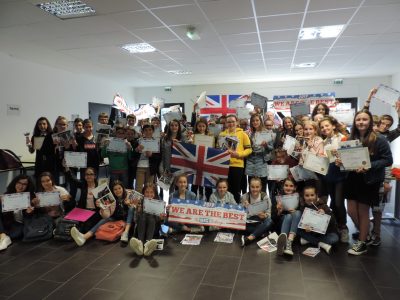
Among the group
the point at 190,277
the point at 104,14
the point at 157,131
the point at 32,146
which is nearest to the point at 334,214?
the point at 190,277

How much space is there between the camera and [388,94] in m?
3.34

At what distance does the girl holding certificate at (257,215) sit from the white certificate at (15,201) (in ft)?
8.43

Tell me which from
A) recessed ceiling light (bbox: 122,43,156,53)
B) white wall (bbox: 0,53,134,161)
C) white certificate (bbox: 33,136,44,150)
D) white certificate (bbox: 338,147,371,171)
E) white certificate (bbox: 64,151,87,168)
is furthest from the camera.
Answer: white wall (bbox: 0,53,134,161)

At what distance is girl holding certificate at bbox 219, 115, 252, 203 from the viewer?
3670 mm

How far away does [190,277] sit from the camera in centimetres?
260

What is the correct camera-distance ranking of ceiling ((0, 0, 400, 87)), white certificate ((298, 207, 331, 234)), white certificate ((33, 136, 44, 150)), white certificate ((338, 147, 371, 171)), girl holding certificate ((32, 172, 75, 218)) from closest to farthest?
1. white certificate ((338, 147, 371, 171))
2. white certificate ((298, 207, 331, 234))
3. ceiling ((0, 0, 400, 87))
4. girl holding certificate ((32, 172, 75, 218))
5. white certificate ((33, 136, 44, 150))

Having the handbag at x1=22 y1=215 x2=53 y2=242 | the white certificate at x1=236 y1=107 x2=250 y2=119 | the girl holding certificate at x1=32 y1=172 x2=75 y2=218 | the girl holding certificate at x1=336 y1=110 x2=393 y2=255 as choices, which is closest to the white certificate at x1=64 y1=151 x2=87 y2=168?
the girl holding certificate at x1=32 y1=172 x2=75 y2=218

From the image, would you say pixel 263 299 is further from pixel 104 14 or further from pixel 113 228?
pixel 104 14

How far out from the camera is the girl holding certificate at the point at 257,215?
11.0 feet

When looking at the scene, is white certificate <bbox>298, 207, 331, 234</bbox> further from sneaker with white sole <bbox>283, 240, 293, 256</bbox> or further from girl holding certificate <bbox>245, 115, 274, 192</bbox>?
girl holding certificate <bbox>245, 115, 274, 192</bbox>

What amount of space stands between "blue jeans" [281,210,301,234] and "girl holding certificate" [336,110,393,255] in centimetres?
55

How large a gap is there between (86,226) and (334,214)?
9.74 feet

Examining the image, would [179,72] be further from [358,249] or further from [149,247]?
[358,249]

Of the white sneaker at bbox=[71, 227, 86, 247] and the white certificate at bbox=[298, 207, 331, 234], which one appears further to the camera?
the white sneaker at bbox=[71, 227, 86, 247]
